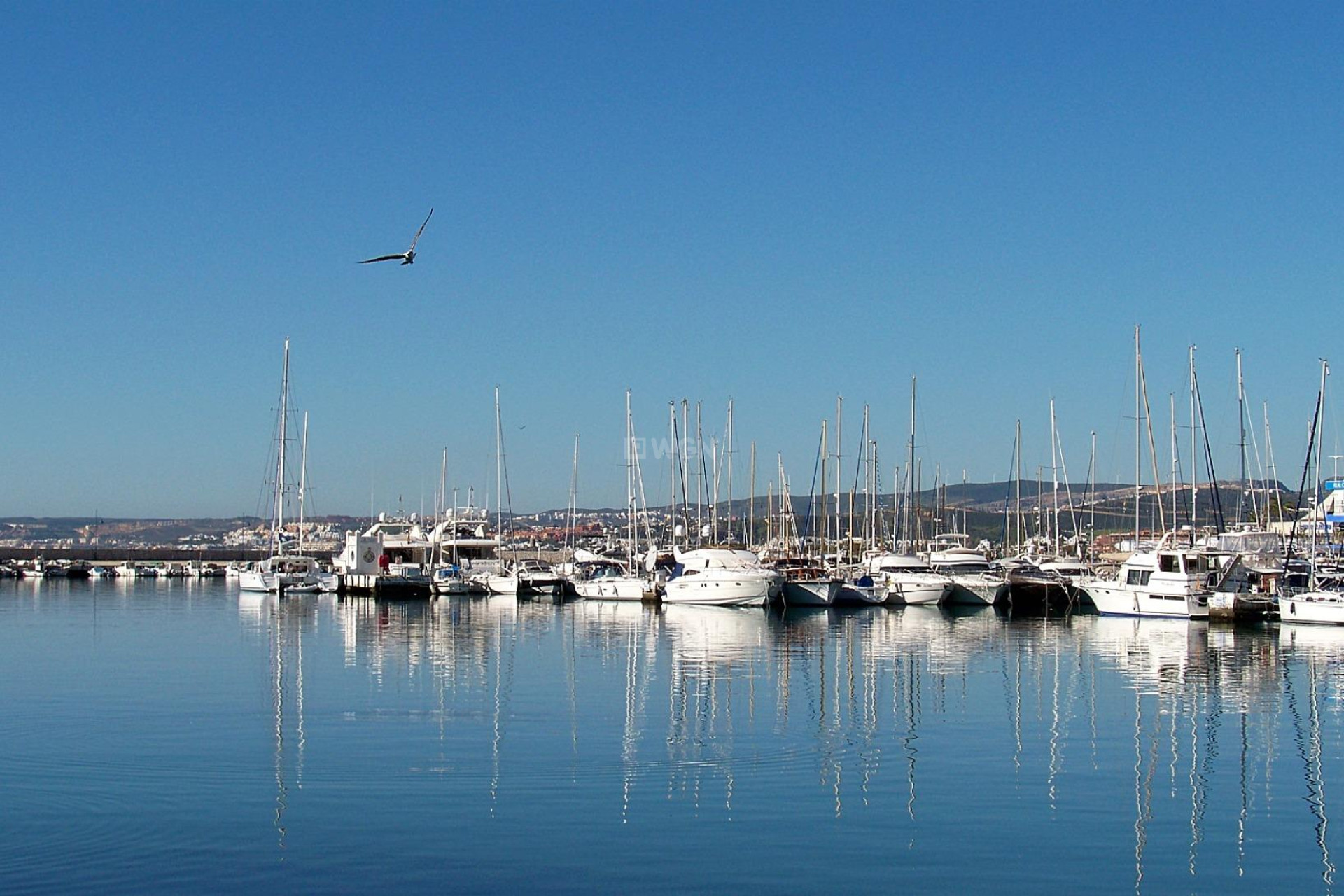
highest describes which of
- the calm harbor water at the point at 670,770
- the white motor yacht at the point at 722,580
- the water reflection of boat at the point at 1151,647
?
the white motor yacht at the point at 722,580

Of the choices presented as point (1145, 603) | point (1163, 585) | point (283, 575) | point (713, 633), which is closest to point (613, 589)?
point (283, 575)

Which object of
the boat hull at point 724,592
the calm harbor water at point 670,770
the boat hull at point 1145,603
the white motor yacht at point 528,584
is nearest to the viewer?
the calm harbor water at point 670,770

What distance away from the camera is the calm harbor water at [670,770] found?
15398 millimetres

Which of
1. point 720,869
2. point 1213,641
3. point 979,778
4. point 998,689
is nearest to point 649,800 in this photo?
point 720,869

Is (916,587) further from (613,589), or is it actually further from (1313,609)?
(1313,609)

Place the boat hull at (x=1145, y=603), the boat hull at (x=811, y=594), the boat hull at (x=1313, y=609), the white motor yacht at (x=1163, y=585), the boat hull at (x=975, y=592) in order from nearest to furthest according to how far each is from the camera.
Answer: the boat hull at (x=1313, y=609), the boat hull at (x=1145, y=603), the white motor yacht at (x=1163, y=585), the boat hull at (x=975, y=592), the boat hull at (x=811, y=594)

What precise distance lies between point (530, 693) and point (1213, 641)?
81.4 ft

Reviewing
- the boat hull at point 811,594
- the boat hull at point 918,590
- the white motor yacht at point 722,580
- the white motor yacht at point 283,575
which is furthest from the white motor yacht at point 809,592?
the white motor yacht at point 283,575

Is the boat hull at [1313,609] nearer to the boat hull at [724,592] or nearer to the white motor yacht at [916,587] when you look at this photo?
the white motor yacht at [916,587]

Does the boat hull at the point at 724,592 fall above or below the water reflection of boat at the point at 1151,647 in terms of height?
above

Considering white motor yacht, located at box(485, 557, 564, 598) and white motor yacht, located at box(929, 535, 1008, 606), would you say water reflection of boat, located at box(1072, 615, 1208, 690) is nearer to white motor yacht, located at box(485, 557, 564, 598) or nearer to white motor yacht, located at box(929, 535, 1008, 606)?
white motor yacht, located at box(929, 535, 1008, 606)

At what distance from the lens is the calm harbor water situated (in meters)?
15.4

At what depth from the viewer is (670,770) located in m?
20.8

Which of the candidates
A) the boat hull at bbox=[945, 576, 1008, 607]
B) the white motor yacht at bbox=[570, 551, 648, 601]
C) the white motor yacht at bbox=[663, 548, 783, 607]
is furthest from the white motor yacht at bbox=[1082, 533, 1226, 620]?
the white motor yacht at bbox=[570, 551, 648, 601]
